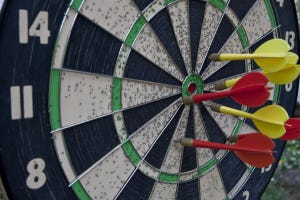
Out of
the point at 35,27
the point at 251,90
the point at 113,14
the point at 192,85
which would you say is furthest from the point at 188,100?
the point at 35,27

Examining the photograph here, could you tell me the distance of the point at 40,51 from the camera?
659 mm

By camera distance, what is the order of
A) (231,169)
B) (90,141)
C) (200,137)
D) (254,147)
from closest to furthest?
(90,141) → (254,147) → (200,137) → (231,169)

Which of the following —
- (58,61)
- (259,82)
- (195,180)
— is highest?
(58,61)

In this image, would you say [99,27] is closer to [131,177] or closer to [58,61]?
[58,61]

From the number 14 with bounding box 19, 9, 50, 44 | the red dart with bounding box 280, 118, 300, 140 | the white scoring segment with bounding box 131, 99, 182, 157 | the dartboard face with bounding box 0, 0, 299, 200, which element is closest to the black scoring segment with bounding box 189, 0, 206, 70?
the dartboard face with bounding box 0, 0, 299, 200

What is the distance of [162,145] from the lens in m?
0.88

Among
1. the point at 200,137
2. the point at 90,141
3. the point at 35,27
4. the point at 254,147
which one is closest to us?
the point at 35,27

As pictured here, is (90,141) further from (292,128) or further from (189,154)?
(292,128)

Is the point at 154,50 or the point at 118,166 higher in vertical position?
the point at 154,50

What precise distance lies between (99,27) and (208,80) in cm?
31

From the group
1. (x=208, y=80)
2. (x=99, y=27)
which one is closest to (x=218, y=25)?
(x=208, y=80)

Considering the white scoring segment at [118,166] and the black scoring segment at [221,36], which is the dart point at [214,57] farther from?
the white scoring segment at [118,166]

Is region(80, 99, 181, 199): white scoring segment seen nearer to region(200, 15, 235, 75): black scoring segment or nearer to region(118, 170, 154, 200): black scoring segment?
region(118, 170, 154, 200): black scoring segment

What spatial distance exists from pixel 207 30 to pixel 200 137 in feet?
0.76
